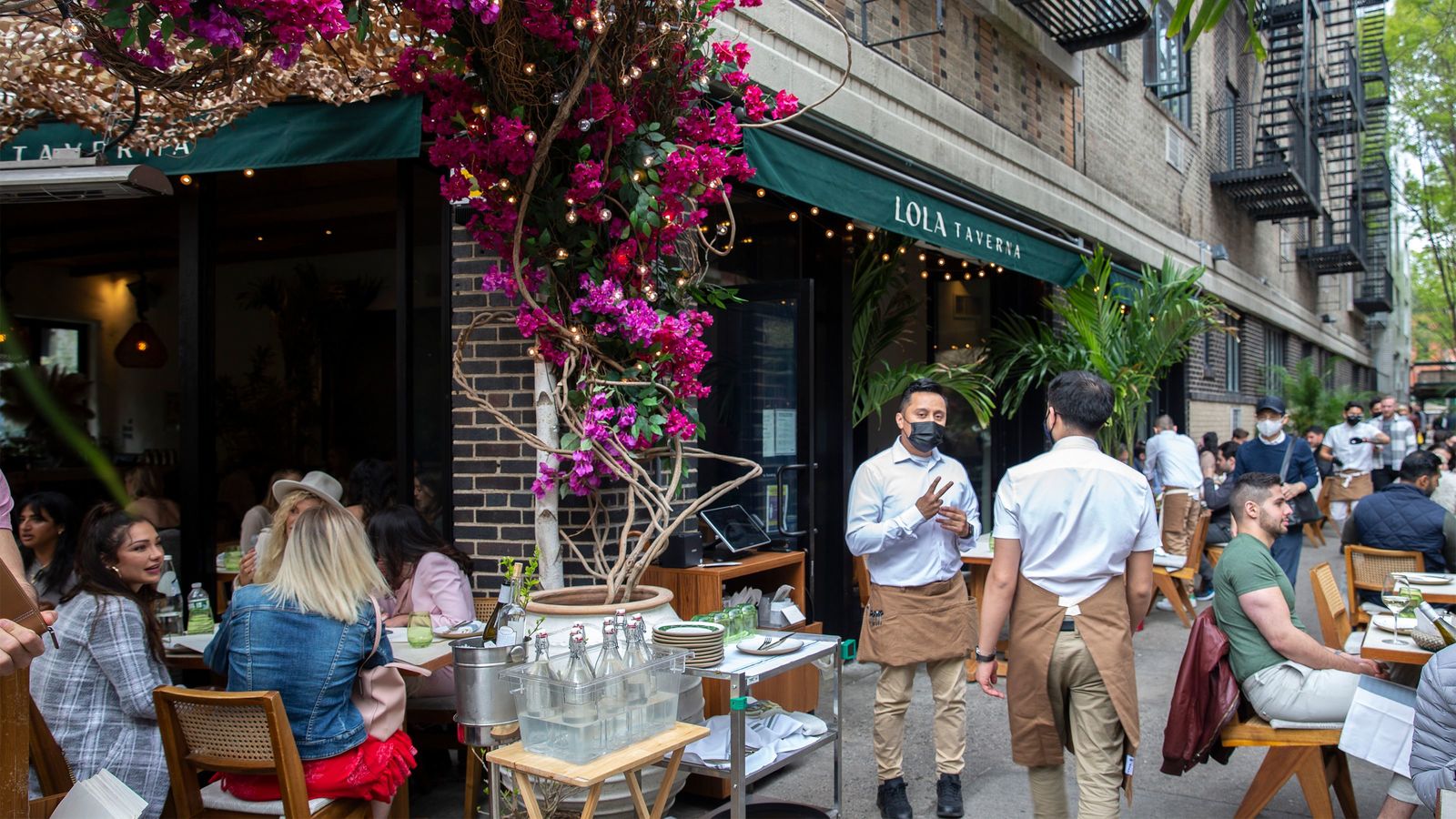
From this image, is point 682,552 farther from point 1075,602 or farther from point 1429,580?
point 1429,580

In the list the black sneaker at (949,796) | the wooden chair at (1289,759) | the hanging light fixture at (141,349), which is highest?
the hanging light fixture at (141,349)

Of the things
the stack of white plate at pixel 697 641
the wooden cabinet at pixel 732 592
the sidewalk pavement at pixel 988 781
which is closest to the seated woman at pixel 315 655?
the stack of white plate at pixel 697 641

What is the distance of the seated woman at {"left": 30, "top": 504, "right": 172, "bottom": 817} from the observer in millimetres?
3602

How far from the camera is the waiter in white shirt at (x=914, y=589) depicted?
4.71m

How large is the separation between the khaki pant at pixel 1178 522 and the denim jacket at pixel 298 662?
7365mm

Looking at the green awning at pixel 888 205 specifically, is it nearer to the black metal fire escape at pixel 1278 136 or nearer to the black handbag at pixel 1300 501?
the black handbag at pixel 1300 501

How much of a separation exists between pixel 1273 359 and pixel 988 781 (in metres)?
18.0

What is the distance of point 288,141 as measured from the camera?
16.9 feet

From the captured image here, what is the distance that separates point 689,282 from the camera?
5.02m

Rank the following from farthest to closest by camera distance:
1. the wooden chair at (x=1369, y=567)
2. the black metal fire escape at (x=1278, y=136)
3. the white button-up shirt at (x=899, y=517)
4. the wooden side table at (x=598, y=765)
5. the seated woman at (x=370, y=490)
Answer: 1. the black metal fire escape at (x=1278, y=136)
2. the wooden chair at (x=1369, y=567)
3. the seated woman at (x=370, y=490)
4. the white button-up shirt at (x=899, y=517)
5. the wooden side table at (x=598, y=765)

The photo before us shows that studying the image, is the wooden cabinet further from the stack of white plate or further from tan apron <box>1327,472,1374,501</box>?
tan apron <box>1327,472,1374,501</box>

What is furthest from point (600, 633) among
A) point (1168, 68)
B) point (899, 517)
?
point (1168, 68)

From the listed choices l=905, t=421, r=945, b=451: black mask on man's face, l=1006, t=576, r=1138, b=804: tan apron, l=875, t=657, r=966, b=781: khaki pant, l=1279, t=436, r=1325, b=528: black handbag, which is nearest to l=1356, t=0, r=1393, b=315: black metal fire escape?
l=1279, t=436, r=1325, b=528: black handbag

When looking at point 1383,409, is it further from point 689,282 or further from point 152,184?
point 152,184
